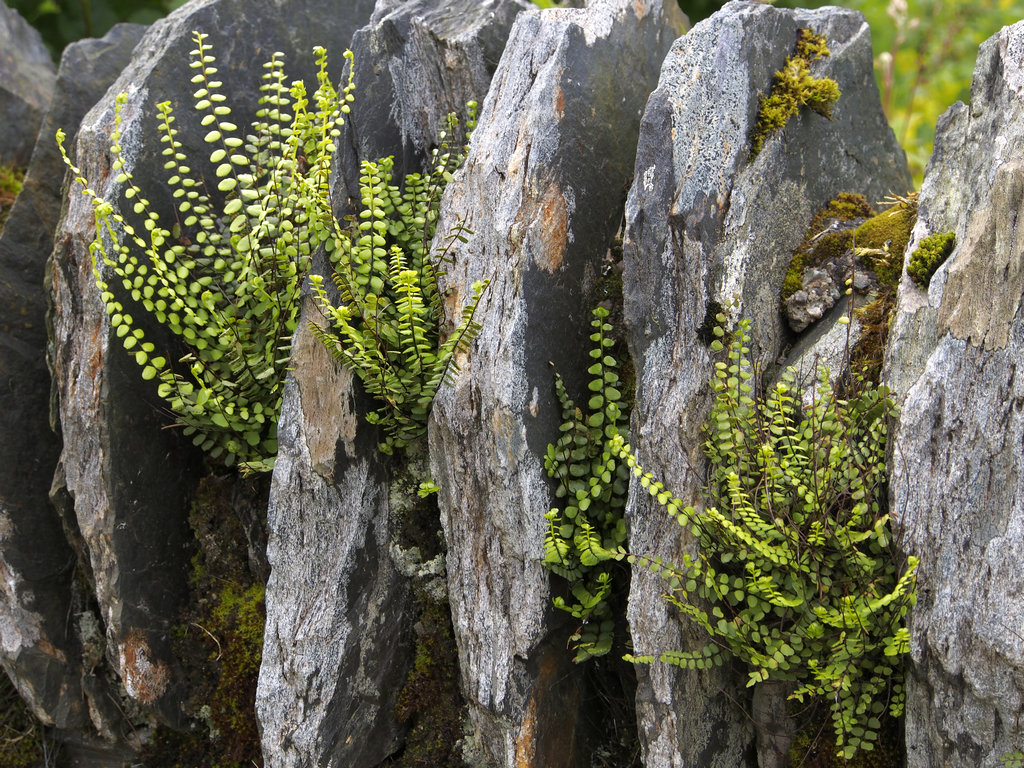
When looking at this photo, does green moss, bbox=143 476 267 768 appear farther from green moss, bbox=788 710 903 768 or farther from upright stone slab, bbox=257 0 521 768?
green moss, bbox=788 710 903 768

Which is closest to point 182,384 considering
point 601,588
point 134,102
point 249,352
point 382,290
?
point 249,352

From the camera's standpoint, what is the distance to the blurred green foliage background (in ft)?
27.2

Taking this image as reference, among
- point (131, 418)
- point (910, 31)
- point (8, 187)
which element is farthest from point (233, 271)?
point (910, 31)

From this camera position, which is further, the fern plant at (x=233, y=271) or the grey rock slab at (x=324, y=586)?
the grey rock slab at (x=324, y=586)

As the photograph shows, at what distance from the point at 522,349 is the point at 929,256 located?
1.92 m

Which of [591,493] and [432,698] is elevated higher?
[591,493]

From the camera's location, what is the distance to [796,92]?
4641 millimetres

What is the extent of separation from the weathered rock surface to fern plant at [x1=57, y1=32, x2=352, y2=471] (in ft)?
8.97

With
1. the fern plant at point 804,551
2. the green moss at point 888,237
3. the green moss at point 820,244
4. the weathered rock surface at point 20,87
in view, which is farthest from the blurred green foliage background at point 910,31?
the fern plant at point 804,551

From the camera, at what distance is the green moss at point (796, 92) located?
452 cm

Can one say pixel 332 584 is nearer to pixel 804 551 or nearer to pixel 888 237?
pixel 804 551

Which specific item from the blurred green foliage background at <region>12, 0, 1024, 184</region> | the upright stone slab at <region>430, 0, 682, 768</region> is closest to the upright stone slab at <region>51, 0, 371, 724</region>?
the upright stone slab at <region>430, 0, 682, 768</region>

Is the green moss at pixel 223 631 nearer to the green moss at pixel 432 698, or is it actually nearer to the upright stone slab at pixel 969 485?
the green moss at pixel 432 698

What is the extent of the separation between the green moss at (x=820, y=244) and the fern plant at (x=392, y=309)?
5.67ft
